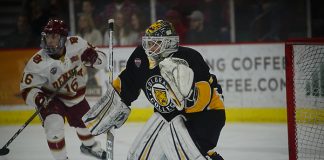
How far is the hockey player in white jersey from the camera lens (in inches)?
173

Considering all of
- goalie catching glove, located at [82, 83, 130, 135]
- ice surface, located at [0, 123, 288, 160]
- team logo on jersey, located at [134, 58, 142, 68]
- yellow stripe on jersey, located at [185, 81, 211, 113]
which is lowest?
ice surface, located at [0, 123, 288, 160]

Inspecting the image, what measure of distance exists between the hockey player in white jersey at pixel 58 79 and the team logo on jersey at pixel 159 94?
1150 millimetres

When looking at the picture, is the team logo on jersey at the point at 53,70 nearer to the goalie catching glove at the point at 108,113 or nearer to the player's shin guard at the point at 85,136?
the player's shin guard at the point at 85,136

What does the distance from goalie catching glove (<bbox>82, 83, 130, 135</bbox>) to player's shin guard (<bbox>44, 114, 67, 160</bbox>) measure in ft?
2.59

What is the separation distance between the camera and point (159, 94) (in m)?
3.42

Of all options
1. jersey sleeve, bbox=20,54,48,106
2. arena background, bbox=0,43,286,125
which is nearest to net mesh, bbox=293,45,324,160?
arena background, bbox=0,43,286,125

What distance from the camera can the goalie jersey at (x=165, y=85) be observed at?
3312 millimetres

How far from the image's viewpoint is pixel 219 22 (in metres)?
6.73

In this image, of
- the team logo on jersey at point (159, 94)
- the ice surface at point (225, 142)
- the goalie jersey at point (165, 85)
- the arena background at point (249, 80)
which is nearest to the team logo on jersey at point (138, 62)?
the goalie jersey at point (165, 85)

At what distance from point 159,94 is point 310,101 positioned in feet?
6.33

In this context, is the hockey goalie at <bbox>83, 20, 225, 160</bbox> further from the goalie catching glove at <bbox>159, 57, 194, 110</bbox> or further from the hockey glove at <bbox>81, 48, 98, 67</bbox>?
the hockey glove at <bbox>81, 48, 98, 67</bbox>

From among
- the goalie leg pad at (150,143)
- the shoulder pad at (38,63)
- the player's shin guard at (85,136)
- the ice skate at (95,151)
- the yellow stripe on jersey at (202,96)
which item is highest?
the shoulder pad at (38,63)

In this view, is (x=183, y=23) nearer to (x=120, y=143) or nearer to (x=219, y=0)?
(x=219, y=0)

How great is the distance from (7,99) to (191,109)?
3681mm
